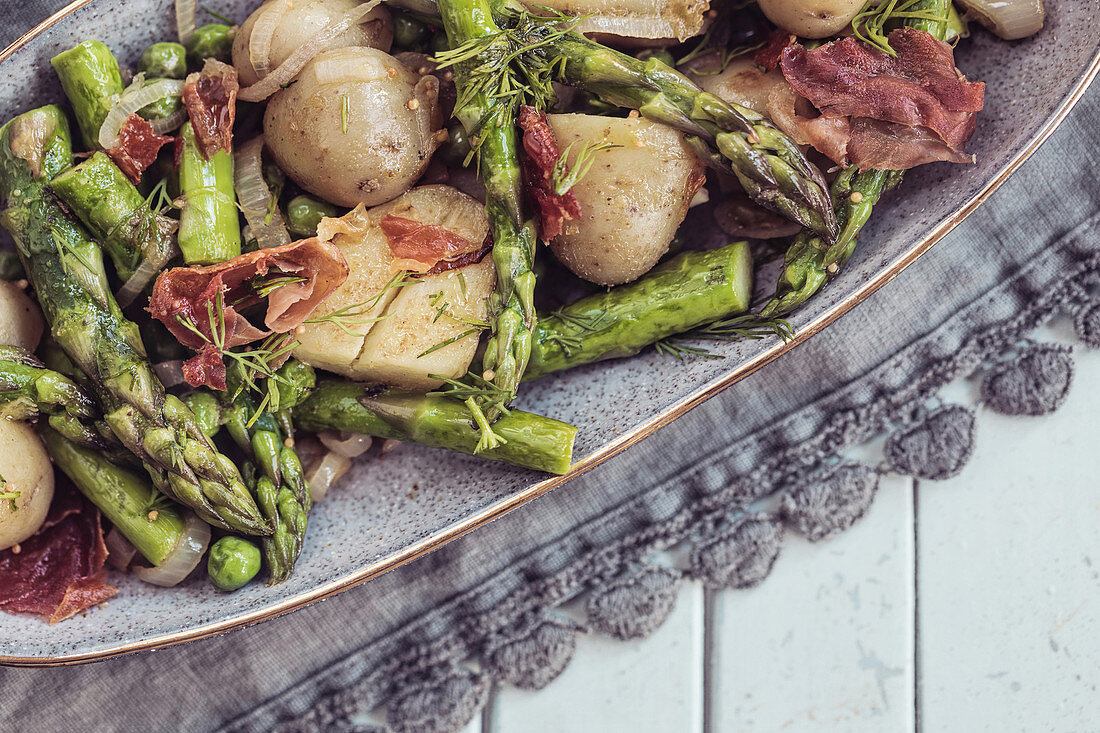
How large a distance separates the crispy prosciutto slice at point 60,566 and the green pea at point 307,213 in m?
0.82

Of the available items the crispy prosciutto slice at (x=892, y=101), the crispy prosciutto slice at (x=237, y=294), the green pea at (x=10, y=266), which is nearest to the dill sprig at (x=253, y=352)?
the crispy prosciutto slice at (x=237, y=294)

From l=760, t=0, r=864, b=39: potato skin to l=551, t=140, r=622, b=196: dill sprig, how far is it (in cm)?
50

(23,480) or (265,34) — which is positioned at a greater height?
(265,34)

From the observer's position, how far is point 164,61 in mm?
1813

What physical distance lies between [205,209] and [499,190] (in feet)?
2.11

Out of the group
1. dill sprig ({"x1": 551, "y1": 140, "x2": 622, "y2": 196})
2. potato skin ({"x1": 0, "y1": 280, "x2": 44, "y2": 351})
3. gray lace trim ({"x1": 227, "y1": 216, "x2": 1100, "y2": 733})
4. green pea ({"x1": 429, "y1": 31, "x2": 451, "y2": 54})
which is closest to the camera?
dill sprig ({"x1": 551, "y1": 140, "x2": 622, "y2": 196})

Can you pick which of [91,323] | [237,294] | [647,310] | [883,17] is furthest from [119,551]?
[883,17]

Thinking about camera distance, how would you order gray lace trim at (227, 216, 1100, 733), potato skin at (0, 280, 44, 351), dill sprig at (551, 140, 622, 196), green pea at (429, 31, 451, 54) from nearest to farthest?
dill sprig at (551, 140, 622, 196)
potato skin at (0, 280, 44, 351)
green pea at (429, 31, 451, 54)
gray lace trim at (227, 216, 1100, 733)

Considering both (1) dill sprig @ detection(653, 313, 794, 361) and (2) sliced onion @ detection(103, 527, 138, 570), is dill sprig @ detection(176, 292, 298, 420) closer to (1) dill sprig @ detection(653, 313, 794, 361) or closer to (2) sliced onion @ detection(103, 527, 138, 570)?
(2) sliced onion @ detection(103, 527, 138, 570)

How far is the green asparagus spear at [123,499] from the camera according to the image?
71.4 inches

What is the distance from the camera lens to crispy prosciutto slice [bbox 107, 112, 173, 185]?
69.7 inches

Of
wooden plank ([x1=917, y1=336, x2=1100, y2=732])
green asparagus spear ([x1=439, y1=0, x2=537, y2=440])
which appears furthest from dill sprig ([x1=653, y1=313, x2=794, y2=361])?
wooden plank ([x1=917, y1=336, x2=1100, y2=732])

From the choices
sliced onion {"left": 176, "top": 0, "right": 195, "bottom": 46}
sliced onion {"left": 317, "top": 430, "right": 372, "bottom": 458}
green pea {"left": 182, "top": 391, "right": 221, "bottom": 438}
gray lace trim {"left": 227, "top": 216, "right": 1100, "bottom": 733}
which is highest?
sliced onion {"left": 176, "top": 0, "right": 195, "bottom": 46}

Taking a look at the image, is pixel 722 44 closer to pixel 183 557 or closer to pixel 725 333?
pixel 725 333
